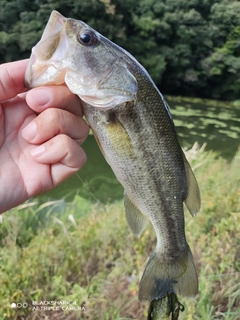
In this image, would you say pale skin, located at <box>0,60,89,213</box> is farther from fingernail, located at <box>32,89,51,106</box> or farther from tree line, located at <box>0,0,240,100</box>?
tree line, located at <box>0,0,240,100</box>

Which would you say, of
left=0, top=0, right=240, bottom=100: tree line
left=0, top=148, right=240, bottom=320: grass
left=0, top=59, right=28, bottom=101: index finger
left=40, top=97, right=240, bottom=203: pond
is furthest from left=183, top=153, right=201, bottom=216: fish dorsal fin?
left=0, top=0, right=240, bottom=100: tree line

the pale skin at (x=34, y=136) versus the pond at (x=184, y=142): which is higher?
the pale skin at (x=34, y=136)

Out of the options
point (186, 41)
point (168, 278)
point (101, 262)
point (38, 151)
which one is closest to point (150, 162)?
point (38, 151)

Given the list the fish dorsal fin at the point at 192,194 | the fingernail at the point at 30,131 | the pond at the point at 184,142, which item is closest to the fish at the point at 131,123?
the fish dorsal fin at the point at 192,194

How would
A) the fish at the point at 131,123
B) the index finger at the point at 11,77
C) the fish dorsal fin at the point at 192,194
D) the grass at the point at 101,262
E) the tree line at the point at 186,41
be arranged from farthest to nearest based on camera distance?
the tree line at the point at 186,41 < the grass at the point at 101,262 < the fish dorsal fin at the point at 192,194 < the index finger at the point at 11,77 < the fish at the point at 131,123

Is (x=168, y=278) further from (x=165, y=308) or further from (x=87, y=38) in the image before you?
(x=87, y=38)

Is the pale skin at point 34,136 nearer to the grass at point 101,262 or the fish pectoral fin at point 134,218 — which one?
the fish pectoral fin at point 134,218

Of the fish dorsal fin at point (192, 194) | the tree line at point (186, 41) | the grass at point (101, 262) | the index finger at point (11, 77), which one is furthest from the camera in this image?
the tree line at point (186, 41)
